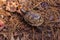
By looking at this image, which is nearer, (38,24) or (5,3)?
(38,24)

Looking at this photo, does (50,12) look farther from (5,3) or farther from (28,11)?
Answer: (5,3)

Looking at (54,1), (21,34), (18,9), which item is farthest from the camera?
(54,1)

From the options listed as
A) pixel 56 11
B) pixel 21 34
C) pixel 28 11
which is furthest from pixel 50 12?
pixel 21 34

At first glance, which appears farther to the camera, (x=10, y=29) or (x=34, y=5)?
(x=34, y=5)

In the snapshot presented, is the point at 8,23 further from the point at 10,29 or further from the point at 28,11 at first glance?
the point at 28,11

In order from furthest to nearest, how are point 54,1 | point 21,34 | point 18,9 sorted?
point 54,1 < point 18,9 < point 21,34

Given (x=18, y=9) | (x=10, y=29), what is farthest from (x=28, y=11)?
(x=10, y=29)

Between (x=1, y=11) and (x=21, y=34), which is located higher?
(x=1, y=11)
